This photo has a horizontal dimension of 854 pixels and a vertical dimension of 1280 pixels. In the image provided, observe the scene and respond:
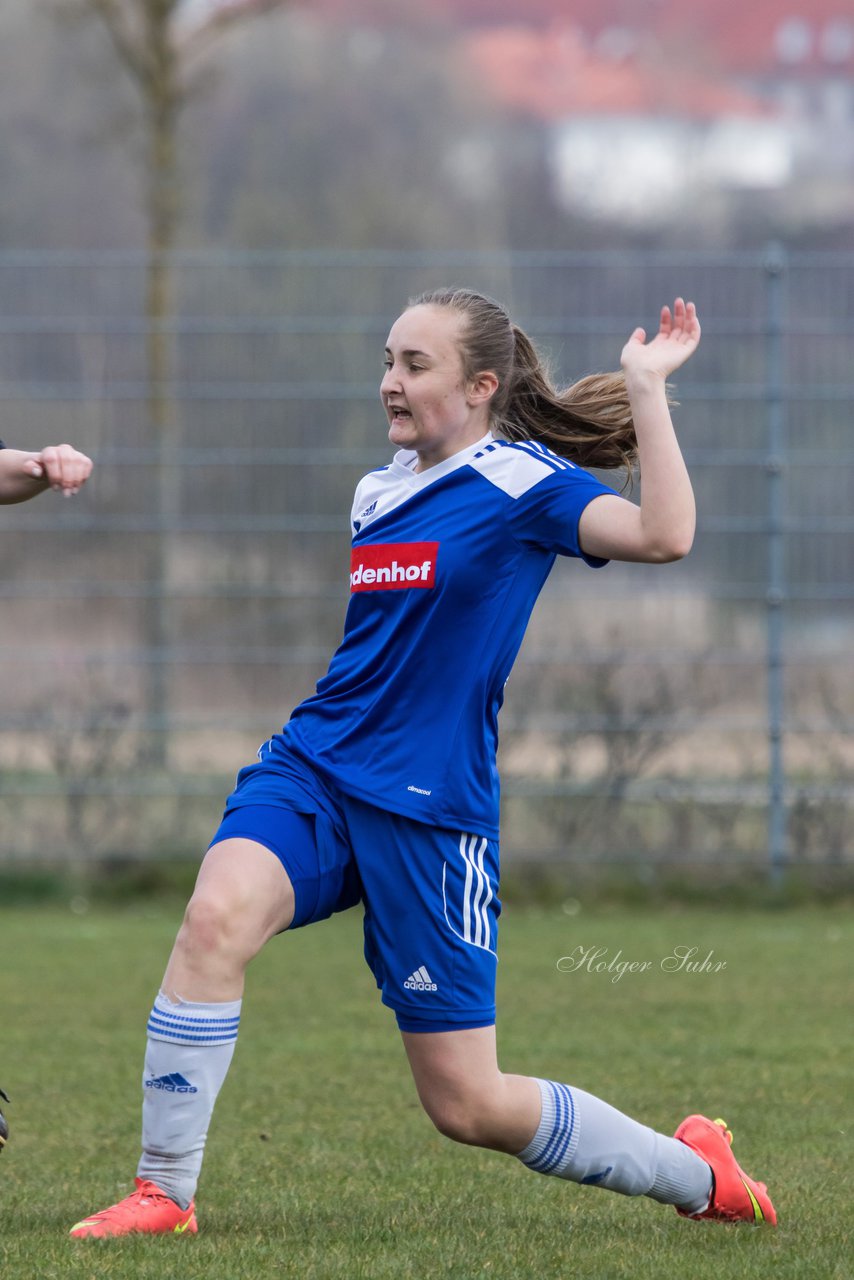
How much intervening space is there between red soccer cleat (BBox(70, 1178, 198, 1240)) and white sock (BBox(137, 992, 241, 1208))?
0.04 metres

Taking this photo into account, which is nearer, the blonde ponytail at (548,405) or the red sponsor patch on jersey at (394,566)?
the red sponsor patch on jersey at (394,566)

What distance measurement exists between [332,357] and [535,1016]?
14.8 feet

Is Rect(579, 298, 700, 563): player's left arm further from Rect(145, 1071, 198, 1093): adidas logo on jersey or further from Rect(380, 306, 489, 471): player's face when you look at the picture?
Rect(145, 1071, 198, 1093): adidas logo on jersey

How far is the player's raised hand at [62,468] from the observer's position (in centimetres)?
399

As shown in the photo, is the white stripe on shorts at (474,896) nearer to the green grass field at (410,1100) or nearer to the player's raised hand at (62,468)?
the green grass field at (410,1100)

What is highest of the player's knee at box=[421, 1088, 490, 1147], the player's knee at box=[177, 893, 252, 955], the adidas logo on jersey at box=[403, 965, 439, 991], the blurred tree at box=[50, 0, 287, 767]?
the blurred tree at box=[50, 0, 287, 767]

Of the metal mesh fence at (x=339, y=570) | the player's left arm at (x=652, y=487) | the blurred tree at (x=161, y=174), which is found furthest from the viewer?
the blurred tree at (x=161, y=174)

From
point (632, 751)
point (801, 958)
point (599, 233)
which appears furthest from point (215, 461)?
point (599, 233)

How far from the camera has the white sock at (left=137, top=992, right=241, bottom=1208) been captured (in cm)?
386

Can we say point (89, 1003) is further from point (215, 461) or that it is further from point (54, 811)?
point (215, 461)

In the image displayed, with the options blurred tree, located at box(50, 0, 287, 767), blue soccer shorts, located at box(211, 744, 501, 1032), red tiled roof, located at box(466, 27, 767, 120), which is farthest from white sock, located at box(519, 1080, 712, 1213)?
red tiled roof, located at box(466, 27, 767, 120)

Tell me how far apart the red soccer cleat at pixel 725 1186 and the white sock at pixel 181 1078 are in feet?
3.30

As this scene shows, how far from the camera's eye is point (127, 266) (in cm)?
1042

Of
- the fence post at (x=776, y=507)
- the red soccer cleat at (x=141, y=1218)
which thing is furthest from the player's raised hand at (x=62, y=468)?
the fence post at (x=776, y=507)
